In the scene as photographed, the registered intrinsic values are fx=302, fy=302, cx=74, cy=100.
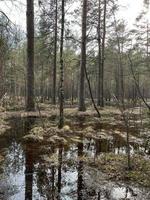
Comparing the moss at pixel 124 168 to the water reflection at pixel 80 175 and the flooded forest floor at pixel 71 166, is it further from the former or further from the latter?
the water reflection at pixel 80 175

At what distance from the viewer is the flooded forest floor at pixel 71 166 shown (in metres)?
6.23

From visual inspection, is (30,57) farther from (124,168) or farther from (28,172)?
(124,168)

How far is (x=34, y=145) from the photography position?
1028 centimetres

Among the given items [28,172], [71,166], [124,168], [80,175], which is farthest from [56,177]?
[124,168]

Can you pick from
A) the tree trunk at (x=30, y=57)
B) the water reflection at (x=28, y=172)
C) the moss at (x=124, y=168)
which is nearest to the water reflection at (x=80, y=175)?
the moss at (x=124, y=168)

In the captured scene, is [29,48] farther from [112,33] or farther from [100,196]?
[112,33]

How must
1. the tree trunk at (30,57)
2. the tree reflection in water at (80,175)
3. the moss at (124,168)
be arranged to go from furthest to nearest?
the tree trunk at (30,57) < the moss at (124,168) < the tree reflection in water at (80,175)

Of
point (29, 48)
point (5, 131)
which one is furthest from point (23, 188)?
point (29, 48)

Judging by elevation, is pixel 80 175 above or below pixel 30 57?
below

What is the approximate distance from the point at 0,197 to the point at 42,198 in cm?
82

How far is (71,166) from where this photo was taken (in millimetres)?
8008

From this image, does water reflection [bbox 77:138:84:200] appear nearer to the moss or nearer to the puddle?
the puddle

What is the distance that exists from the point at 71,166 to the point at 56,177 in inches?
39.5

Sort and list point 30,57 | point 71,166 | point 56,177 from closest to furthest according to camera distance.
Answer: point 56,177, point 71,166, point 30,57
